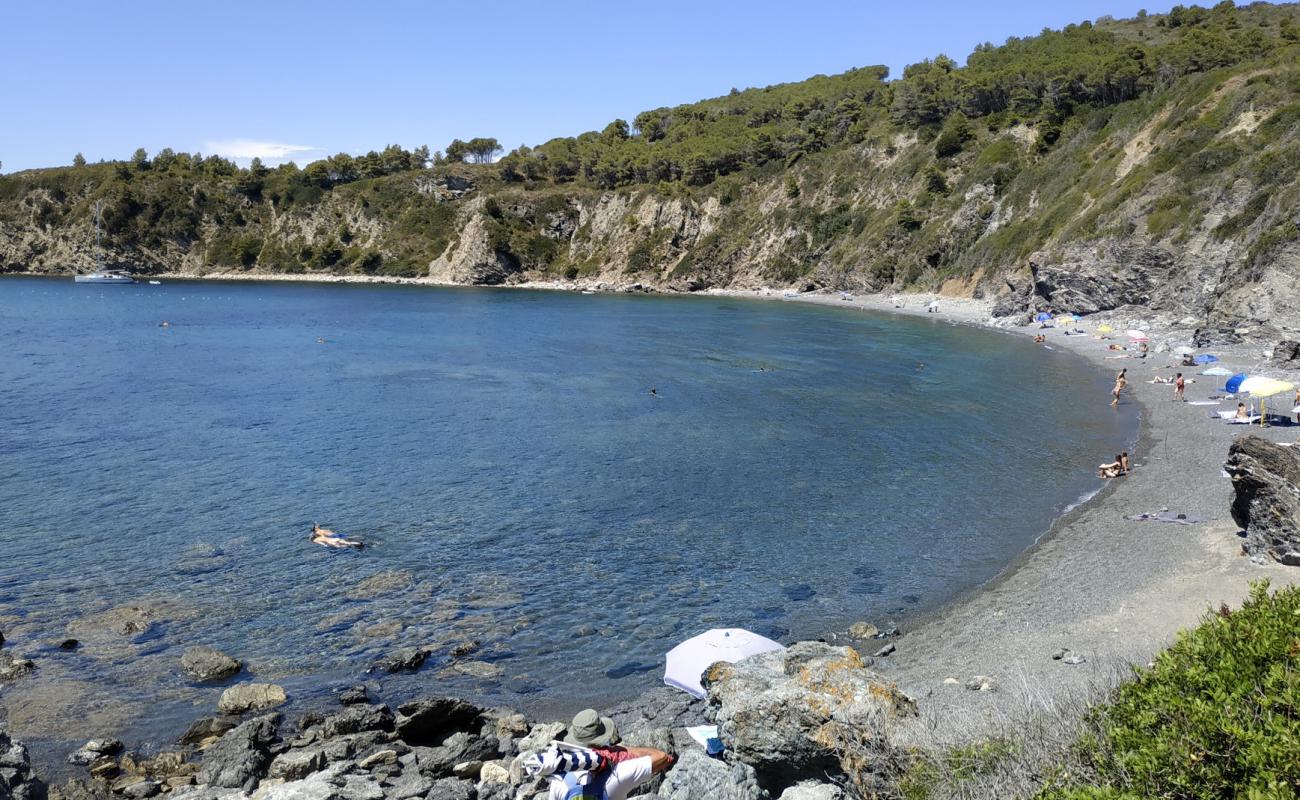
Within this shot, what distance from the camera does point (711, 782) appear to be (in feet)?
30.7

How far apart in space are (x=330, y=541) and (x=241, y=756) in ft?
36.7

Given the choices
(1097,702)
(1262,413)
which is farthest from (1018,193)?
(1097,702)

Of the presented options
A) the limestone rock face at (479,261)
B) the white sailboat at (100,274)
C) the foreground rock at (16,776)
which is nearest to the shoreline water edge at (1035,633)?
the foreground rock at (16,776)

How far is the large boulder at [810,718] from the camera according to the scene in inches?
345

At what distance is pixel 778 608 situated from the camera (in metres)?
20.6

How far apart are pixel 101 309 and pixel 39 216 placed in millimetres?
104415

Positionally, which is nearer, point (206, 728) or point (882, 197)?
point (206, 728)

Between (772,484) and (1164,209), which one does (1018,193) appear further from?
(772,484)

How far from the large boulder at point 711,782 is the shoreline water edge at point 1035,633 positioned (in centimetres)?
4

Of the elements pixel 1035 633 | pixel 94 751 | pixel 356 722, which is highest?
pixel 1035 633

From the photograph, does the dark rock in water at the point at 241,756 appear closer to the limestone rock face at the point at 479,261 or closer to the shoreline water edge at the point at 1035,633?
the shoreline water edge at the point at 1035,633

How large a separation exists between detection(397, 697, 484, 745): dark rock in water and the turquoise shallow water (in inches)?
63.0

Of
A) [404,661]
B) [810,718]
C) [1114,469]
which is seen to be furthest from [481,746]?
[1114,469]

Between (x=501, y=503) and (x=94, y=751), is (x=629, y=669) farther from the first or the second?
(x=501, y=503)
